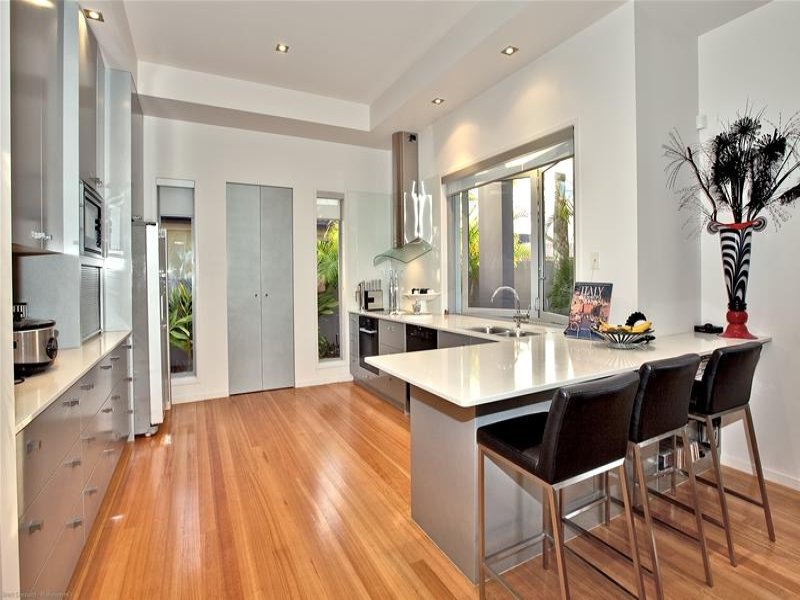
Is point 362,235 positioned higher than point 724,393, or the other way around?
point 362,235

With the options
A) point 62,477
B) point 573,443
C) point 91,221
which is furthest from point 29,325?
point 573,443

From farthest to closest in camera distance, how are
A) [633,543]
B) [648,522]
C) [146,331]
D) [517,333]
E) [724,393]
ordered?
1. [146,331]
2. [517,333]
3. [724,393]
4. [648,522]
5. [633,543]

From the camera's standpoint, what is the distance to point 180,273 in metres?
4.50

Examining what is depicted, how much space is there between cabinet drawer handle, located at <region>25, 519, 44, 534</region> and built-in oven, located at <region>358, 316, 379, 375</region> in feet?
10.4

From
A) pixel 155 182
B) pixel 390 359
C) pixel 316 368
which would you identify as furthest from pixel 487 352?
pixel 155 182

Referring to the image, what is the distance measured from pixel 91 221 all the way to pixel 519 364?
2630 millimetres

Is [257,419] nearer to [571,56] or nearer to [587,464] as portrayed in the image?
[587,464]

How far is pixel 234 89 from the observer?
4059mm

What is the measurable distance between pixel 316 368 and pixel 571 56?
12.9ft

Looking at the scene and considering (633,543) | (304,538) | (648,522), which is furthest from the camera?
(304,538)

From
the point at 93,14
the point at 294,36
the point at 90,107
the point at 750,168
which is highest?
the point at 294,36

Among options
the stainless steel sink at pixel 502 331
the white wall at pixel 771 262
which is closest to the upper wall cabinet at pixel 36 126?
the stainless steel sink at pixel 502 331

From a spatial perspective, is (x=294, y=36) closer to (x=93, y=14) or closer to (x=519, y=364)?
(x=93, y=14)

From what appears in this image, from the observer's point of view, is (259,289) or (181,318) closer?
(181,318)
